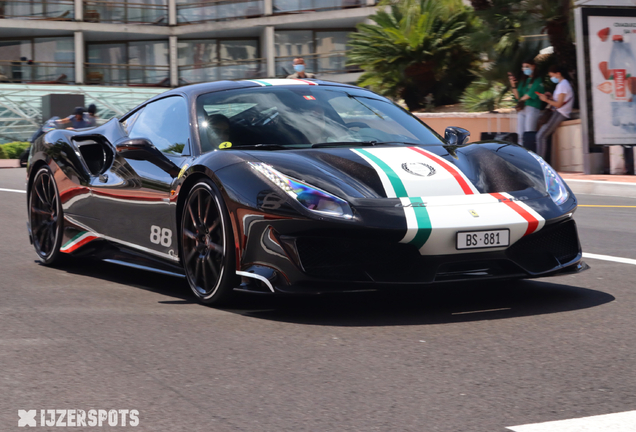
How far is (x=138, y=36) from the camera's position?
137 feet

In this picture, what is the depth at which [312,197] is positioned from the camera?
476cm

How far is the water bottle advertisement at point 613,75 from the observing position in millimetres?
14797

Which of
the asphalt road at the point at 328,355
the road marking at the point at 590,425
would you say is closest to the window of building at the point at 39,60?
the asphalt road at the point at 328,355

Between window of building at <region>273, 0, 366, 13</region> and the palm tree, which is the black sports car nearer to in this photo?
the palm tree

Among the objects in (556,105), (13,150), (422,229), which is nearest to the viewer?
(422,229)

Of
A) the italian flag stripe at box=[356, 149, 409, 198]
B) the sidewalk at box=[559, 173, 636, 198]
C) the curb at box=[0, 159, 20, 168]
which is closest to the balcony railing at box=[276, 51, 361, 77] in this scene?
the curb at box=[0, 159, 20, 168]

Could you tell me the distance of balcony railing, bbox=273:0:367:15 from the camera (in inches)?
1539

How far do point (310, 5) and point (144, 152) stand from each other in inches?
1371

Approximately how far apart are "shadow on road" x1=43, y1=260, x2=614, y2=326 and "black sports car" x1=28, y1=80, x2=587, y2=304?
0.20 m

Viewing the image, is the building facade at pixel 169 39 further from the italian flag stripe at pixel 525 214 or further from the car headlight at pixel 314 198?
the car headlight at pixel 314 198

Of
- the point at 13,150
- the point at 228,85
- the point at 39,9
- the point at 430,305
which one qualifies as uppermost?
the point at 39,9

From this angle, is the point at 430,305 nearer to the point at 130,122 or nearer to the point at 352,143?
the point at 352,143

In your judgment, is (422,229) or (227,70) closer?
(422,229)

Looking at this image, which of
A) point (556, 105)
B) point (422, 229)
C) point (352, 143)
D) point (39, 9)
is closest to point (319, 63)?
point (39, 9)
